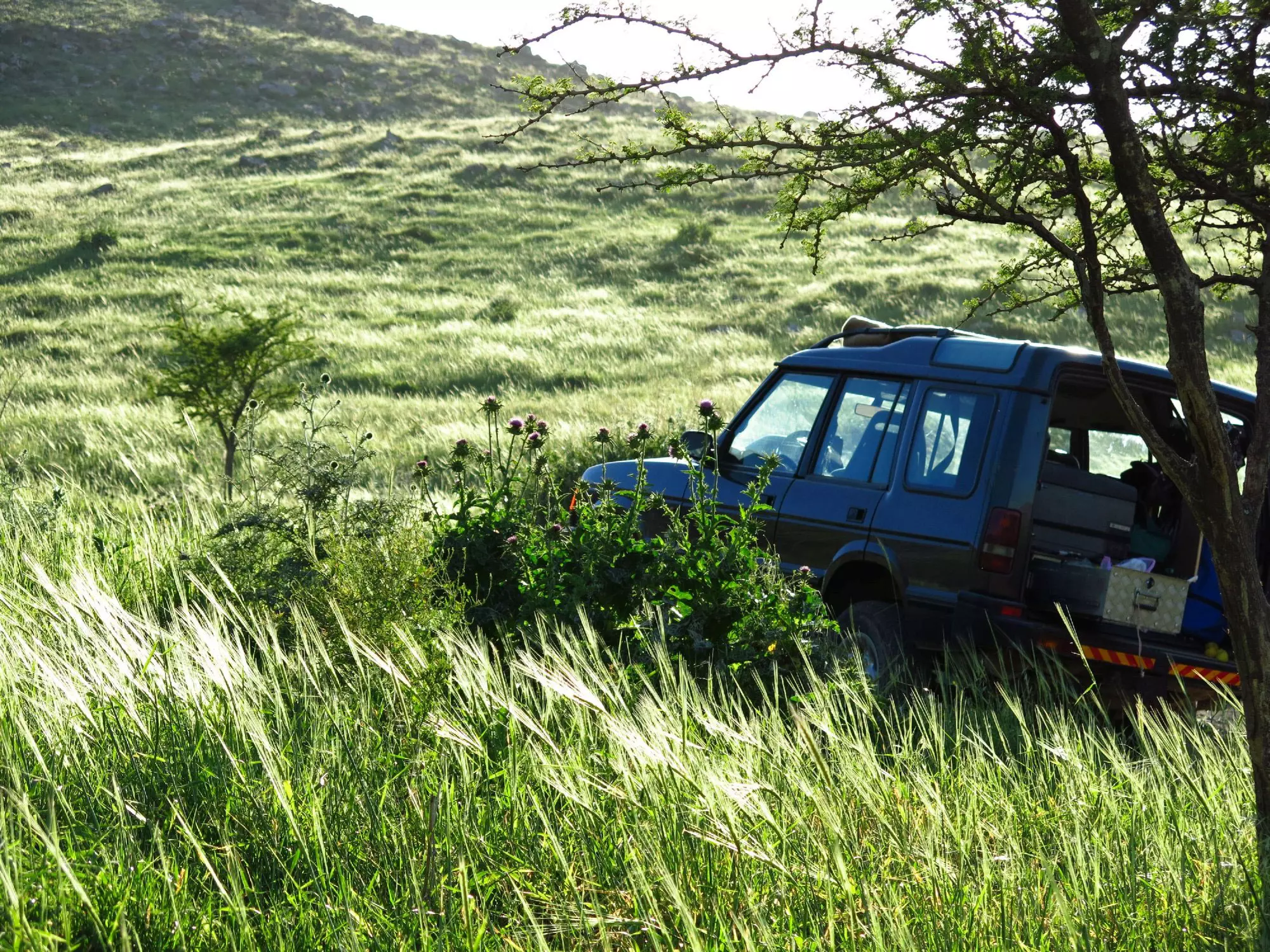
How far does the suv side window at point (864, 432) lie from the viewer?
20.5 ft

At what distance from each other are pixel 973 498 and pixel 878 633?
84 centimetres

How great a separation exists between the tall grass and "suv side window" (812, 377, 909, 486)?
2332 mm

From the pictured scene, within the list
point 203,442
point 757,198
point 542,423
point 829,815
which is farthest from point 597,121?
point 829,815

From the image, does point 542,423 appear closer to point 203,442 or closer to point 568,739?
point 568,739

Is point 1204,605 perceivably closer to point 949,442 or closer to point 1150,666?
point 1150,666

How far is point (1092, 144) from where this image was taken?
13.8ft

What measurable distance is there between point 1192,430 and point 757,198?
149ft

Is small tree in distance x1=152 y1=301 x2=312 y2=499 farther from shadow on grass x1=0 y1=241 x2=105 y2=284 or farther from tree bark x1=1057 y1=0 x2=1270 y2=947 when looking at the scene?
shadow on grass x1=0 y1=241 x2=105 y2=284

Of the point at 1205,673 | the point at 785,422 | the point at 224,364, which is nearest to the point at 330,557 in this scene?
the point at 785,422

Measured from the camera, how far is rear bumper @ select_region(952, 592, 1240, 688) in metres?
5.26

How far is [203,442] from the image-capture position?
17438 mm

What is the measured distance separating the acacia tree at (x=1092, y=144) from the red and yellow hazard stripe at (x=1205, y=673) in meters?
1.58

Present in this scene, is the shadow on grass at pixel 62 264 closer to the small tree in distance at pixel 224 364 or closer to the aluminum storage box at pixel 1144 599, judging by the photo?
the small tree in distance at pixel 224 364

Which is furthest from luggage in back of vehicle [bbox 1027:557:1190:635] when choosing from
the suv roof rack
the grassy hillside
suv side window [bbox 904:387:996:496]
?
the grassy hillside
